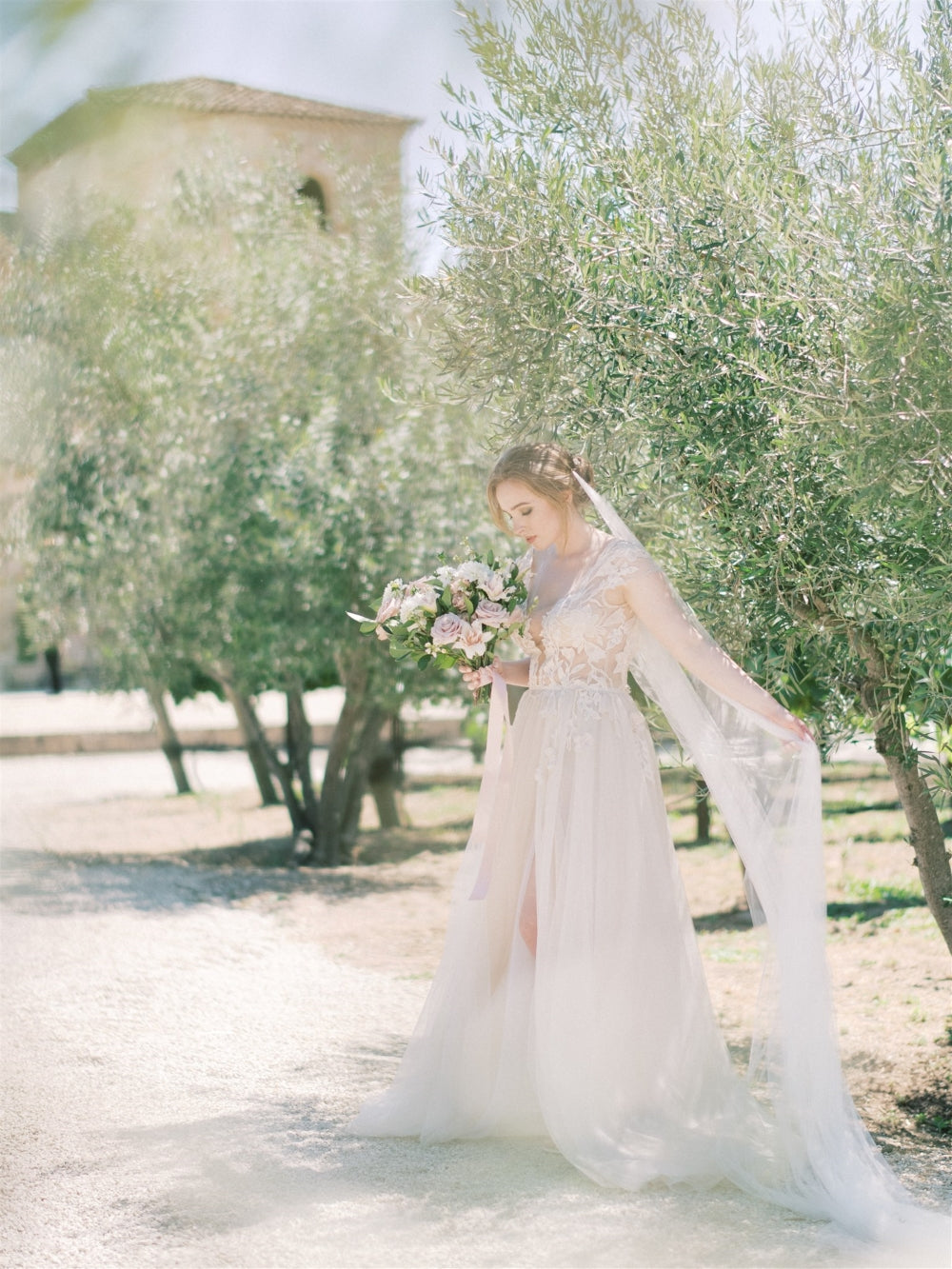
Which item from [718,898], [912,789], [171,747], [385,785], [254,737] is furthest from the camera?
[171,747]

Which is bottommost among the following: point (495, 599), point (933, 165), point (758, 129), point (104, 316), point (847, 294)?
point (495, 599)

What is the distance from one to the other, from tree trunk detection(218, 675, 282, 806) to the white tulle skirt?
9.38 metres

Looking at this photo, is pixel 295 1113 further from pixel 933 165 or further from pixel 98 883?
pixel 98 883

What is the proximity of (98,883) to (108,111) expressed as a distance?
10595 mm

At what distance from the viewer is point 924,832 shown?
524cm

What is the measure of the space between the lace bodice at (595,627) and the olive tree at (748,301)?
0.46 metres

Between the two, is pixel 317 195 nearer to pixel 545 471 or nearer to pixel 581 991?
pixel 545 471

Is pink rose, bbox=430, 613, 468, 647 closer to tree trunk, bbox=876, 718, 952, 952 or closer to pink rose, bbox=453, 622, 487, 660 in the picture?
pink rose, bbox=453, 622, 487, 660

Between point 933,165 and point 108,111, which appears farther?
point 933,165

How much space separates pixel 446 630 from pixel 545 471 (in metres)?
0.65

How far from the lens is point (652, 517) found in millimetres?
5230

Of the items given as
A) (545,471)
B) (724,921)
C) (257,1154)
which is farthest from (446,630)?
(724,921)

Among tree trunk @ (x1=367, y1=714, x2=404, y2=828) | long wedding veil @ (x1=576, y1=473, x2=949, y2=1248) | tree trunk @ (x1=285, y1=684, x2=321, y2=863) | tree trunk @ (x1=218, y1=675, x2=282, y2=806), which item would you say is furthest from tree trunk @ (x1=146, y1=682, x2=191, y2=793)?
long wedding veil @ (x1=576, y1=473, x2=949, y2=1248)

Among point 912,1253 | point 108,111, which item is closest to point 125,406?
point 912,1253
